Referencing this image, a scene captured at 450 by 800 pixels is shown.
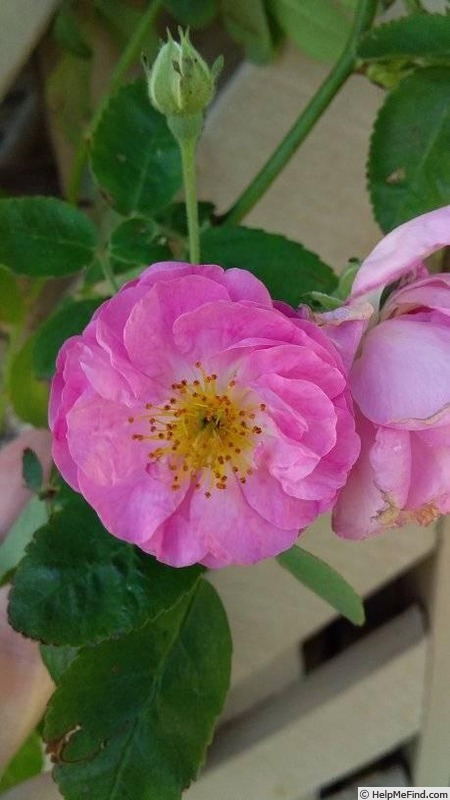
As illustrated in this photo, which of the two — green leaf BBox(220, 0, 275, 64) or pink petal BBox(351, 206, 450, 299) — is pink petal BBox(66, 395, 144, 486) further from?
green leaf BBox(220, 0, 275, 64)

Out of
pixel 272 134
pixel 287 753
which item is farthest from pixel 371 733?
pixel 272 134

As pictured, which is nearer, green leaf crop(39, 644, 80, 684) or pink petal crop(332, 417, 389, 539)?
pink petal crop(332, 417, 389, 539)

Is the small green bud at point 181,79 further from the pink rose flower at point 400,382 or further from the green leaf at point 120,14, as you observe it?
the green leaf at point 120,14

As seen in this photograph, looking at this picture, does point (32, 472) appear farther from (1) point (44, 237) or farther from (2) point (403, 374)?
(2) point (403, 374)

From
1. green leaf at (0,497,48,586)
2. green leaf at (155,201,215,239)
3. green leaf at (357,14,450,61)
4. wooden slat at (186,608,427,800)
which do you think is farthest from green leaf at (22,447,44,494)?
wooden slat at (186,608,427,800)

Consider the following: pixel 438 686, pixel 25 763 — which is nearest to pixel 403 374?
pixel 25 763

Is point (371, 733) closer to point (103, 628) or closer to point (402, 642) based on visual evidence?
point (402, 642)
